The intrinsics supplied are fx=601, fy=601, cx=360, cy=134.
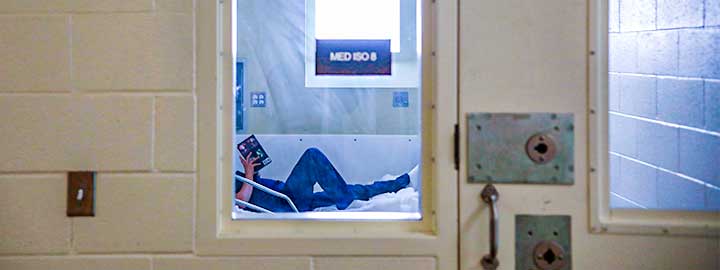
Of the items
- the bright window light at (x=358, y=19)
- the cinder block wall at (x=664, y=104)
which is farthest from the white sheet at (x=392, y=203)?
the cinder block wall at (x=664, y=104)

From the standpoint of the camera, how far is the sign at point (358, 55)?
1552 millimetres

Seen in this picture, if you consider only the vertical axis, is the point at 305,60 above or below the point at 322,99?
above

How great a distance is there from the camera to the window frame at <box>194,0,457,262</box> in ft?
4.89

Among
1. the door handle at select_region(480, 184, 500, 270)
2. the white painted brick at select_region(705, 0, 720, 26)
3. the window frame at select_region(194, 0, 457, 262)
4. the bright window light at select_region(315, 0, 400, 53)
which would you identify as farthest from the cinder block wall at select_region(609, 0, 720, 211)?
the bright window light at select_region(315, 0, 400, 53)

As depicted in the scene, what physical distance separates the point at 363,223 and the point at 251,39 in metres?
0.57

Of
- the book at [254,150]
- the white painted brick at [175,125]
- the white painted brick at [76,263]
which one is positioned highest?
the white painted brick at [175,125]

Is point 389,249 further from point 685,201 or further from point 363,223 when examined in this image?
point 685,201

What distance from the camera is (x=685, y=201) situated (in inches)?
59.2

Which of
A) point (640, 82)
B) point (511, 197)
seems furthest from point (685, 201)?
point (511, 197)

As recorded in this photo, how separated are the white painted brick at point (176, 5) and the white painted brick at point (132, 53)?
0.02m

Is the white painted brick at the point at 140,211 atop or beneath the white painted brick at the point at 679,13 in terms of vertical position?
beneath

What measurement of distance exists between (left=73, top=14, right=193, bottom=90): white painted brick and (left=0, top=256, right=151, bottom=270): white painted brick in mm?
430

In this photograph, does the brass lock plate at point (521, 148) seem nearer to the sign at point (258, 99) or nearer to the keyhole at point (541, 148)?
the keyhole at point (541, 148)

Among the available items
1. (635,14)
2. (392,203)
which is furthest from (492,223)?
(635,14)
